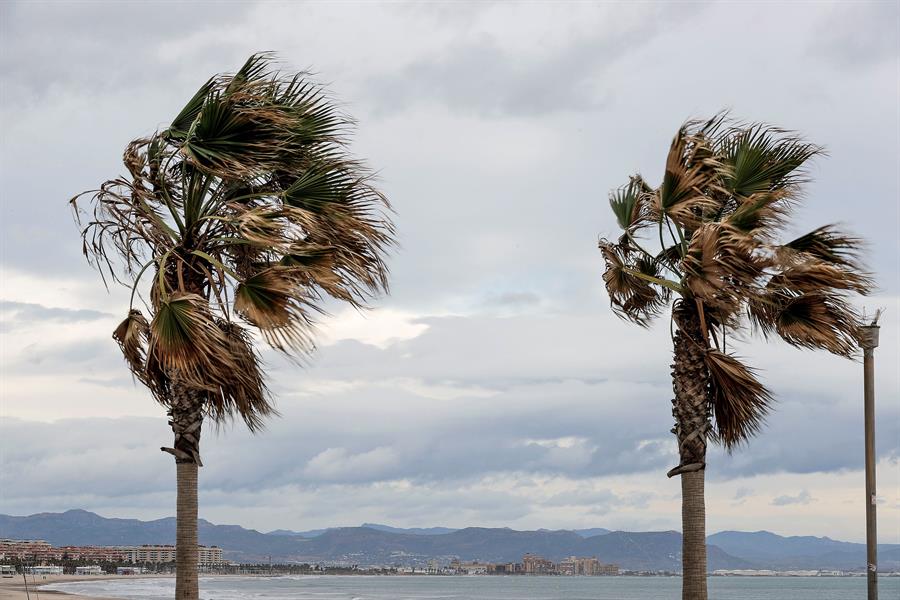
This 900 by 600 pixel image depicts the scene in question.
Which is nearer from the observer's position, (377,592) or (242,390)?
(242,390)

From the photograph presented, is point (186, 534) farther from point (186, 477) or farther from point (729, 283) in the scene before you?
point (729, 283)

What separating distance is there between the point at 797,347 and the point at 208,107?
306 inches

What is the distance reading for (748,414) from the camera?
13734mm

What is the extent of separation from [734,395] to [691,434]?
0.71m

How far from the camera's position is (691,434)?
1362cm

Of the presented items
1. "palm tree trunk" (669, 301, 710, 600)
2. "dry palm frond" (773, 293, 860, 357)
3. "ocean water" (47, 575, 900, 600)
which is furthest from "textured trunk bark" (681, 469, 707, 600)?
"ocean water" (47, 575, 900, 600)

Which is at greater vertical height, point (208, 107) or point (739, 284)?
point (208, 107)

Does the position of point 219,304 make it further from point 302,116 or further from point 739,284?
point 739,284

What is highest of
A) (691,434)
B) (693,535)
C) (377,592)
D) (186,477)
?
(691,434)

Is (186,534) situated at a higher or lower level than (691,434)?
lower

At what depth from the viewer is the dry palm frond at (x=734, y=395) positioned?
13594 mm

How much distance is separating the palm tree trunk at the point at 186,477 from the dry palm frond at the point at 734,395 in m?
6.13

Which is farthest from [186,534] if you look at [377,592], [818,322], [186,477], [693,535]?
[377,592]

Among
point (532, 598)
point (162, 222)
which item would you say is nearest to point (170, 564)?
point (532, 598)
